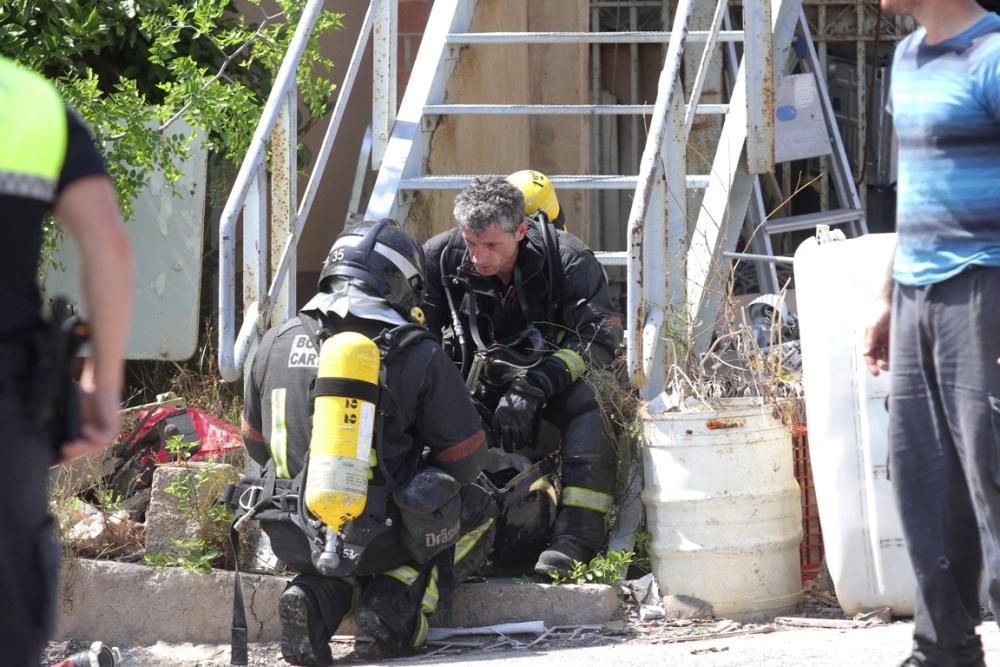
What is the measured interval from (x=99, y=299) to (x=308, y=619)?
233cm

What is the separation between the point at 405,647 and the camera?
460 centimetres

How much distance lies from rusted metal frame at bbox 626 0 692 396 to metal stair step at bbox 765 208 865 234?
124 inches

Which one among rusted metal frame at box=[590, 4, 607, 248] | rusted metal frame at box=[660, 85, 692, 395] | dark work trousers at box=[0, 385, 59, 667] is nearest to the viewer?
dark work trousers at box=[0, 385, 59, 667]

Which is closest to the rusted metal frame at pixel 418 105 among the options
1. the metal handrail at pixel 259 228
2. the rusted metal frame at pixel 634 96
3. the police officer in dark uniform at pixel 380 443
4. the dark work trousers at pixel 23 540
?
the metal handrail at pixel 259 228

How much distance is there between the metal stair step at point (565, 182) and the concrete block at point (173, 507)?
63.6 inches

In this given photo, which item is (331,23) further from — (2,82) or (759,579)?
(2,82)

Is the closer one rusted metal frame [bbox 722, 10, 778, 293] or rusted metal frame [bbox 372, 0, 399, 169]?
rusted metal frame [bbox 372, 0, 399, 169]

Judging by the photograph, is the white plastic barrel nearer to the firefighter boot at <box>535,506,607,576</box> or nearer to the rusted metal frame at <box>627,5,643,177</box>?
the firefighter boot at <box>535,506,607,576</box>

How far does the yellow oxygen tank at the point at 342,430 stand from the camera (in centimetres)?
422

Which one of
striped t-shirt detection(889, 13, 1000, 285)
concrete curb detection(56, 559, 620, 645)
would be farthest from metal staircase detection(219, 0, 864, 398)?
striped t-shirt detection(889, 13, 1000, 285)

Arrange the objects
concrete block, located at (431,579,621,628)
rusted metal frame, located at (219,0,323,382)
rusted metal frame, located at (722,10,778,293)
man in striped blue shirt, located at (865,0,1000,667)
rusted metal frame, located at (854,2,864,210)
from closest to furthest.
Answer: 1. man in striped blue shirt, located at (865,0,1000,667)
2. concrete block, located at (431,579,621,628)
3. rusted metal frame, located at (219,0,323,382)
4. rusted metal frame, located at (722,10,778,293)
5. rusted metal frame, located at (854,2,864,210)

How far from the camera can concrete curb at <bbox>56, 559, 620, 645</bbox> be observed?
479 cm

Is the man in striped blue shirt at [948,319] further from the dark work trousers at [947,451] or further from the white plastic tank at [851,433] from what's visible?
the white plastic tank at [851,433]

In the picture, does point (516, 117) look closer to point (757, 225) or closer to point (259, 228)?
point (757, 225)
